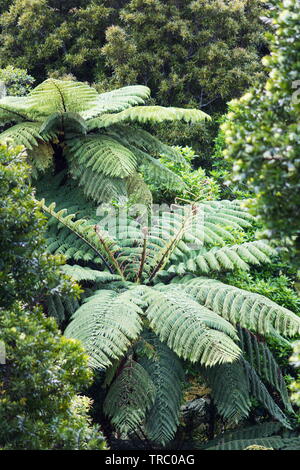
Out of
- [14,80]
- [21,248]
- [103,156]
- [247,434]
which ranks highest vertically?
[21,248]

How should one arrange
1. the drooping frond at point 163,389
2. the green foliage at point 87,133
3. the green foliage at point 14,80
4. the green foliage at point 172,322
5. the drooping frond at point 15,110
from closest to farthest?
the green foliage at point 172,322 < the drooping frond at point 163,389 < the green foliage at point 87,133 < the drooping frond at point 15,110 < the green foliage at point 14,80

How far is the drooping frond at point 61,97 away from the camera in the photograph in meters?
5.39

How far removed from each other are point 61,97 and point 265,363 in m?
2.98

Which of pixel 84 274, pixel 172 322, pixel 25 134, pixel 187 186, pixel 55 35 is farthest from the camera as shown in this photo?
pixel 55 35

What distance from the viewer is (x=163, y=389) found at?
167 inches

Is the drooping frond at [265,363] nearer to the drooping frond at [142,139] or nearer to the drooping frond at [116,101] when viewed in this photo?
the drooping frond at [142,139]

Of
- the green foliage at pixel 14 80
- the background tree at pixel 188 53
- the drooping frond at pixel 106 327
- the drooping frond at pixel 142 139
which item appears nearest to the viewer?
the drooping frond at pixel 106 327

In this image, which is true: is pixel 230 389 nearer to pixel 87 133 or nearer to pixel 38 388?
pixel 38 388

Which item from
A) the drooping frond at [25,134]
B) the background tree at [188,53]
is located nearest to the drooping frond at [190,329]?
the drooping frond at [25,134]

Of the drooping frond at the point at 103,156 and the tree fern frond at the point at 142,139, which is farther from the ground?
the drooping frond at the point at 103,156

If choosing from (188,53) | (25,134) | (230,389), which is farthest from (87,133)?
(188,53)

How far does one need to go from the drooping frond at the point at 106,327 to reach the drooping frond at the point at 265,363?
958 millimetres

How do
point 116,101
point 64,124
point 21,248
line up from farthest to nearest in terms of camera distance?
point 116,101 → point 64,124 → point 21,248
